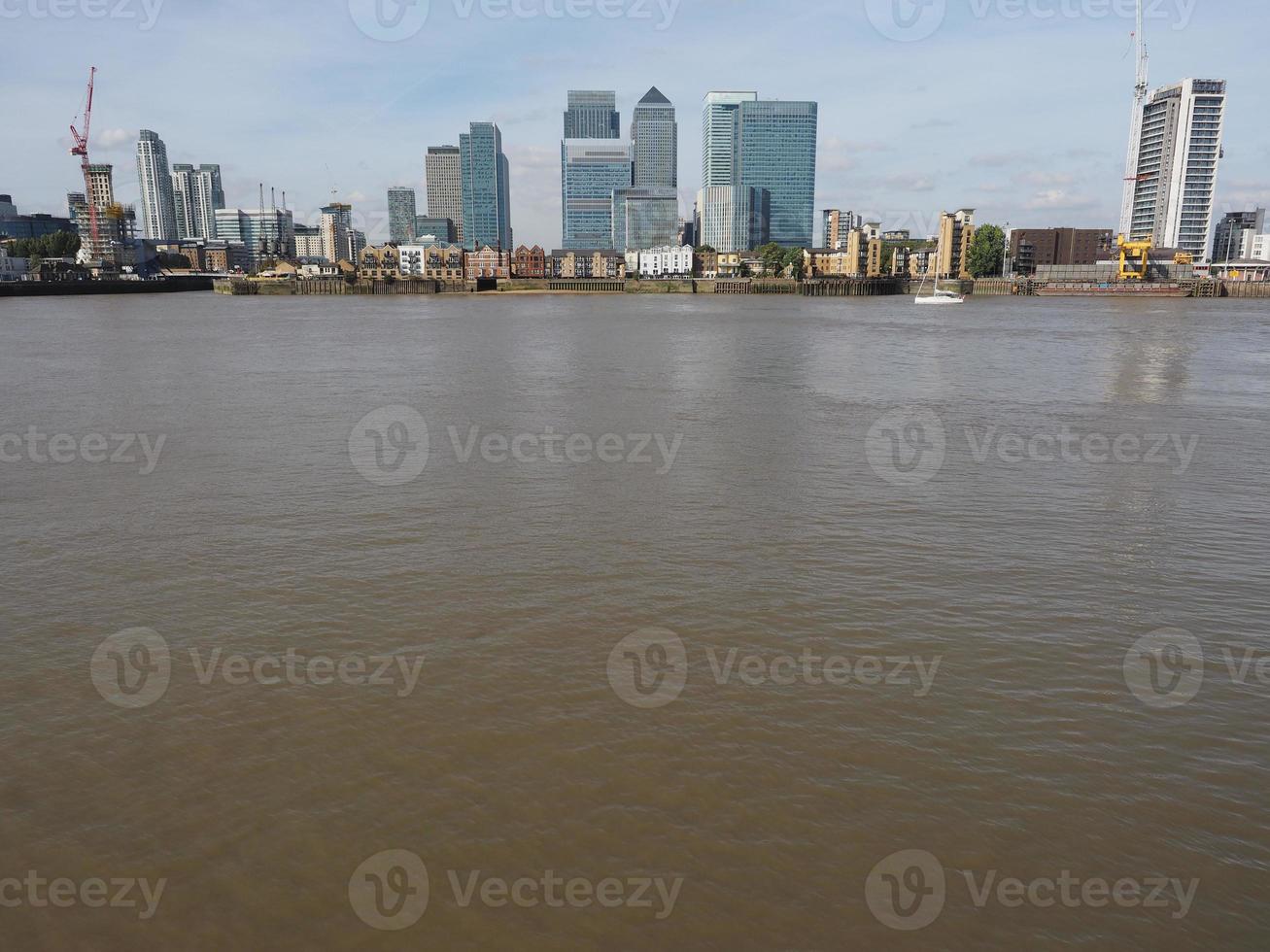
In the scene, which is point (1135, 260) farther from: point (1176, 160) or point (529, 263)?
point (529, 263)

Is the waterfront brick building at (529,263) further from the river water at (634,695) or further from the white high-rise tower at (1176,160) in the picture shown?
the river water at (634,695)

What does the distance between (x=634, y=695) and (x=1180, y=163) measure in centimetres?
21499

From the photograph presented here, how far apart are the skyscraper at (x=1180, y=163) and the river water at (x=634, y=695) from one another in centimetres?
19910

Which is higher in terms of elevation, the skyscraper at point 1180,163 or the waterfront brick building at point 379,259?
the skyscraper at point 1180,163

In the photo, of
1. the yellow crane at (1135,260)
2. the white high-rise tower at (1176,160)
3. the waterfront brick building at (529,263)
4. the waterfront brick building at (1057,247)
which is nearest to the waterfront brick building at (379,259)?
the waterfront brick building at (529,263)

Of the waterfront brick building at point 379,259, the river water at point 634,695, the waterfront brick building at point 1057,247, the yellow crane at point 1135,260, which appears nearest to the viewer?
the river water at point 634,695

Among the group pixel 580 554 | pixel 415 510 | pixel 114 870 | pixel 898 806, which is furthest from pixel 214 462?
pixel 898 806

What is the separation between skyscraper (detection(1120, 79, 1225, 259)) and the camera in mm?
173500

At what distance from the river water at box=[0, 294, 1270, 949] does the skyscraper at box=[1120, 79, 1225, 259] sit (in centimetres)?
19910

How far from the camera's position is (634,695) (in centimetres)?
718

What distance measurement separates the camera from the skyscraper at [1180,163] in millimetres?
173500

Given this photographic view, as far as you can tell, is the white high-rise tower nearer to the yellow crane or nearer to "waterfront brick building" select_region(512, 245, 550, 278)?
the yellow crane

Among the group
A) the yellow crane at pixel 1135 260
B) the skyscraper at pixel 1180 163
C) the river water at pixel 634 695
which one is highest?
the skyscraper at pixel 1180 163

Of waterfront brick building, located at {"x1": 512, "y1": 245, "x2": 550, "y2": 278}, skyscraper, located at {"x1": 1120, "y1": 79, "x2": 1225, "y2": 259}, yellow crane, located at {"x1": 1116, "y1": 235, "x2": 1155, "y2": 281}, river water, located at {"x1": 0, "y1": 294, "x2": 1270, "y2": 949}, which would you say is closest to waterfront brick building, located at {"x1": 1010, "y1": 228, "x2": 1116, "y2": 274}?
yellow crane, located at {"x1": 1116, "y1": 235, "x2": 1155, "y2": 281}
